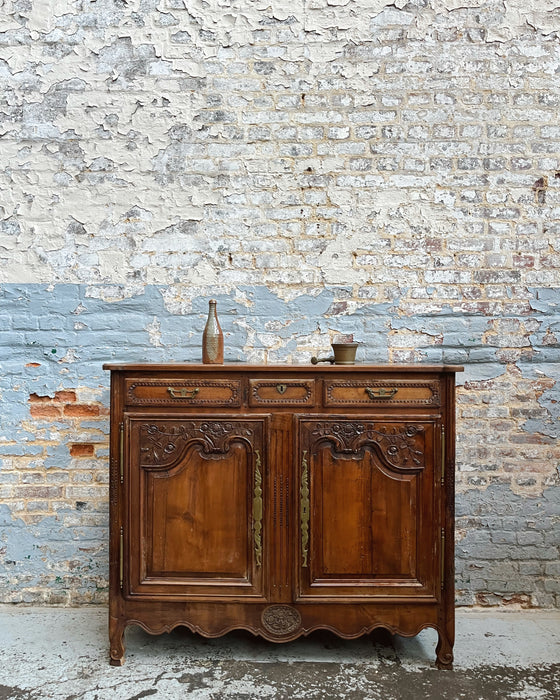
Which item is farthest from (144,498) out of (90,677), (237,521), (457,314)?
(457,314)

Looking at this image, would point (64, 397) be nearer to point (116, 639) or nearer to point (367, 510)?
point (116, 639)

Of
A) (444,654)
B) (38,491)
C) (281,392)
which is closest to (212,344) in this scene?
(281,392)

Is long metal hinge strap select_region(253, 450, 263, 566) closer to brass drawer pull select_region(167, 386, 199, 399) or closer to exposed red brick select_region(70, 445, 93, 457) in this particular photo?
brass drawer pull select_region(167, 386, 199, 399)

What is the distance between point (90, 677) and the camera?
2367mm

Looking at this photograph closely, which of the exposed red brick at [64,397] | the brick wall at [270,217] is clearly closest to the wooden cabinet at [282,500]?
the brick wall at [270,217]

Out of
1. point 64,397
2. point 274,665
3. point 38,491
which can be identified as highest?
point 64,397

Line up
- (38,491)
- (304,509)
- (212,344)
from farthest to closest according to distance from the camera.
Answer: (38,491)
(212,344)
(304,509)

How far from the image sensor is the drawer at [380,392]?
2449mm

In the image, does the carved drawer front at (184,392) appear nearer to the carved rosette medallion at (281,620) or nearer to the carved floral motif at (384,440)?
the carved floral motif at (384,440)

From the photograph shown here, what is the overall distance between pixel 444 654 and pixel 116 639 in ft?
4.54

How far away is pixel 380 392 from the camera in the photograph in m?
2.45

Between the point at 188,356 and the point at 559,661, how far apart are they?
2224 millimetres

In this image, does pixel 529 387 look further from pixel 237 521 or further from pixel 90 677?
pixel 90 677

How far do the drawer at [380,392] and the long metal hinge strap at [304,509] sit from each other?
29cm
